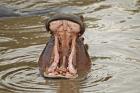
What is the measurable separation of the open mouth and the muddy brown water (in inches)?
5.0

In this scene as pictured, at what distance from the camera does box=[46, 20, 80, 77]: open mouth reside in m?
6.21

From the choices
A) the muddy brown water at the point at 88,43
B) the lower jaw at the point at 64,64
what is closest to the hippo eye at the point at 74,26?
the lower jaw at the point at 64,64

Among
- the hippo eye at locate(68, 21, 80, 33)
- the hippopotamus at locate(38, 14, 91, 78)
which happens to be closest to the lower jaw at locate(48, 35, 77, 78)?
the hippopotamus at locate(38, 14, 91, 78)

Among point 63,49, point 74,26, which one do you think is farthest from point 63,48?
point 74,26

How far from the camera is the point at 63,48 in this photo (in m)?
6.37

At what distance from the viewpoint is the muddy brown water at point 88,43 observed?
6.20 meters

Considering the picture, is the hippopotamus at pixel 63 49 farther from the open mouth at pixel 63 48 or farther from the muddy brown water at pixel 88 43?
the muddy brown water at pixel 88 43

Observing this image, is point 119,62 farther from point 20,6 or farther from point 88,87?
point 20,6

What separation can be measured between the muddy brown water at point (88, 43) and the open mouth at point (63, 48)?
13 centimetres

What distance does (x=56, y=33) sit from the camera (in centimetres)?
628

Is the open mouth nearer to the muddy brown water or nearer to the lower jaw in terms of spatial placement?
the lower jaw

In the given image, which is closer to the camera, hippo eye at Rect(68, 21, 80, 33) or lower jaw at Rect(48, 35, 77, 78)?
hippo eye at Rect(68, 21, 80, 33)

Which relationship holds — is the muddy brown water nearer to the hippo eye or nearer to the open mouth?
the open mouth

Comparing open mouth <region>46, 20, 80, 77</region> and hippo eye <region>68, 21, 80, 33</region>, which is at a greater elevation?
hippo eye <region>68, 21, 80, 33</region>
